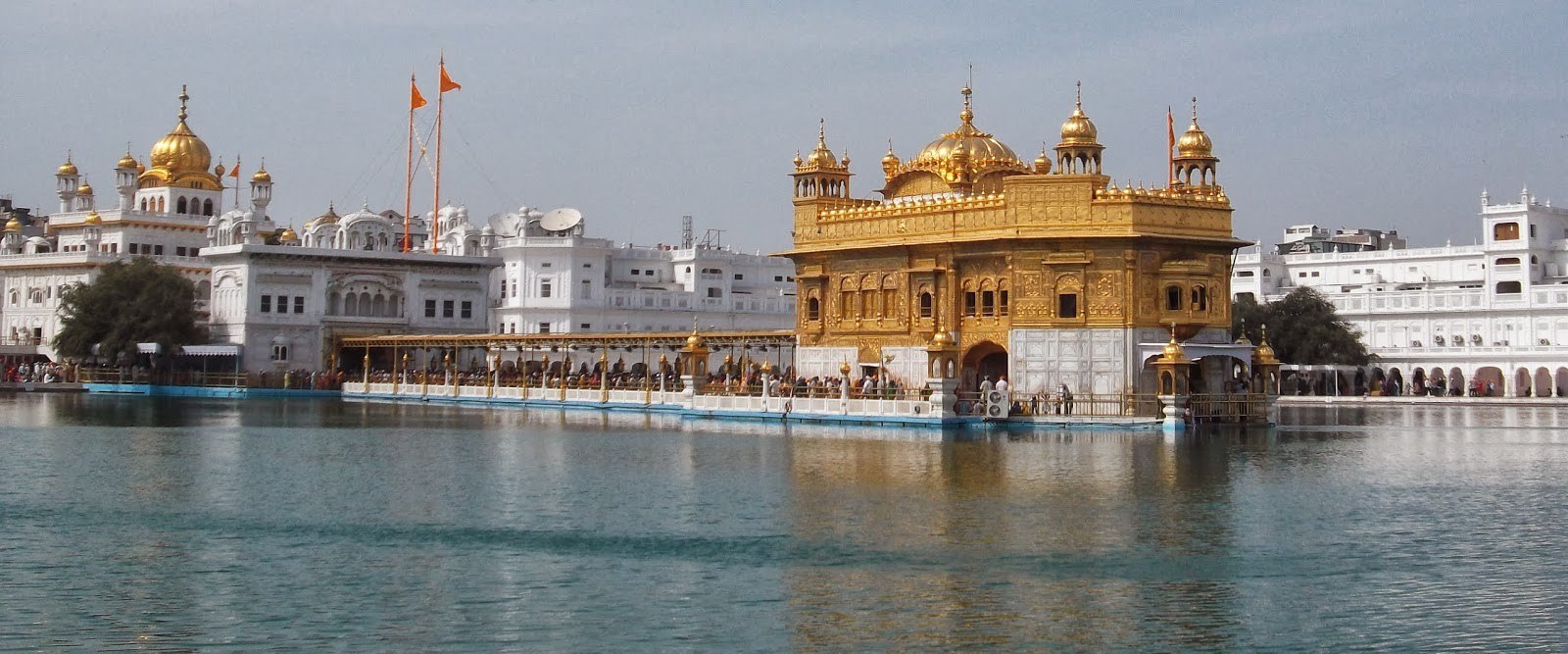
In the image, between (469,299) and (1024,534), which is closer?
(1024,534)

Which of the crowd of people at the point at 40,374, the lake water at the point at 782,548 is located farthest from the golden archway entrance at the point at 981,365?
the crowd of people at the point at 40,374

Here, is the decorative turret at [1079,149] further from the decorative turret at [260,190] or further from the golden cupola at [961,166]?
the decorative turret at [260,190]

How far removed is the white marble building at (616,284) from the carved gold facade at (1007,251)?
35.0m

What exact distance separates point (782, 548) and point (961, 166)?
113 ft

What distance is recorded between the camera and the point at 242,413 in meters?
56.8

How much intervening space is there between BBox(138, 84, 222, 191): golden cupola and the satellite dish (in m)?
18.1

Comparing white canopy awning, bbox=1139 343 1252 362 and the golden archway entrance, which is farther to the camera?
the golden archway entrance

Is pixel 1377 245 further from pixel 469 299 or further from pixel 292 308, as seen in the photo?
pixel 292 308

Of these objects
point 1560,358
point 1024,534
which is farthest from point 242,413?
point 1560,358

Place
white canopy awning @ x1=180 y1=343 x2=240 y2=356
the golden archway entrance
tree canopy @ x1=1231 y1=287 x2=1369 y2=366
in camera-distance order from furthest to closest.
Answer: tree canopy @ x1=1231 y1=287 x2=1369 y2=366 → white canopy awning @ x1=180 y1=343 x2=240 y2=356 → the golden archway entrance

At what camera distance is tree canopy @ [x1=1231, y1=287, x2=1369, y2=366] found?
257 ft

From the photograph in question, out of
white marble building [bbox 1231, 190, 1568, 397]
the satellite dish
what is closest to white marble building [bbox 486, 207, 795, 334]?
the satellite dish

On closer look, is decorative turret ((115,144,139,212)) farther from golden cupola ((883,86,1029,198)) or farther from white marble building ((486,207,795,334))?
golden cupola ((883,86,1029,198))

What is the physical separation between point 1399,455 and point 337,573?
24.4m
